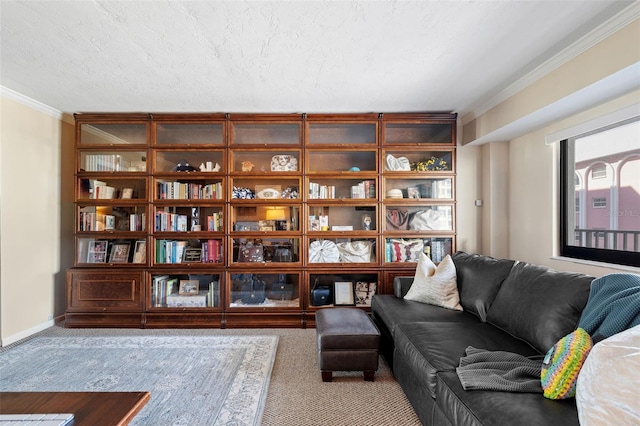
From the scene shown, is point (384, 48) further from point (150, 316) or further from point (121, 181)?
point (150, 316)

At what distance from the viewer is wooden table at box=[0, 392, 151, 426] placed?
4.17ft

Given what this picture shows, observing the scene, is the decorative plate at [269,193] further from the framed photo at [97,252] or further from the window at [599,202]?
the window at [599,202]

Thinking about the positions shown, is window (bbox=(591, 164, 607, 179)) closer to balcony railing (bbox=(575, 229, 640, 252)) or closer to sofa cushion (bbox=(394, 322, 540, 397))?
balcony railing (bbox=(575, 229, 640, 252))

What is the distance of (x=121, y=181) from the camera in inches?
142

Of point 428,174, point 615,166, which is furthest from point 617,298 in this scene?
point 428,174

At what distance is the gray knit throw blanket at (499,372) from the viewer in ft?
4.45

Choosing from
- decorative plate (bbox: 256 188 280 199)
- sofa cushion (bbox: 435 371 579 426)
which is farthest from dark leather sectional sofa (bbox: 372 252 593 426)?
decorative plate (bbox: 256 188 280 199)

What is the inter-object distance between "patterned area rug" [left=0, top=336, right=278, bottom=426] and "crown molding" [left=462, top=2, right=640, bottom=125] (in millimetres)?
3324

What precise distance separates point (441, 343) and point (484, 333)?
0.40 m

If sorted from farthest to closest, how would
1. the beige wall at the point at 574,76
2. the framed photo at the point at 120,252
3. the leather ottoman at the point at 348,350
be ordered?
1. the framed photo at the point at 120,252
2. the leather ottoman at the point at 348,350
3. the beige wall at the point at 574,76

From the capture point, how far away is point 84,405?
53.7 inches

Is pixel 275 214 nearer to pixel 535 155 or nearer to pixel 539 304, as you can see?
pixel 539 304

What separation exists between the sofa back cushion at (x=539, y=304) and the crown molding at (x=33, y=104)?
4917 mm

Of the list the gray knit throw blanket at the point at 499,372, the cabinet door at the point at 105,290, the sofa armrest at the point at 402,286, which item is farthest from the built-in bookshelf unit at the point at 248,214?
the gray knit throw blanket at the point at 499,372
